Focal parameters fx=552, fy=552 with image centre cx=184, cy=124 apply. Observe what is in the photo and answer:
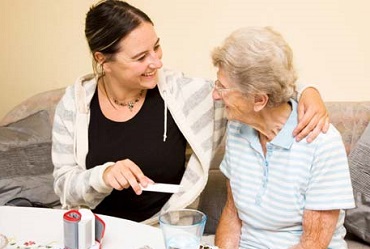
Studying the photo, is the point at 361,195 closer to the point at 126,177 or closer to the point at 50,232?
the point at 126,177

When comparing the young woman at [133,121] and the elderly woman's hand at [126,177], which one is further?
the young woman at [133,121]

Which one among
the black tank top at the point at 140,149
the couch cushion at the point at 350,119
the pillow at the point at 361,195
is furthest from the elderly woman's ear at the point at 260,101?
the couch cushion at the point at 350,119

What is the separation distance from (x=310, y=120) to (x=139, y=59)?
1.92 feet

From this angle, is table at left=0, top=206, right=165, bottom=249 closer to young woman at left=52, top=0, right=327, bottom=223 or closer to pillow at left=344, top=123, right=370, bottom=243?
young woman at left=52, top=0, right=327, bottom=223

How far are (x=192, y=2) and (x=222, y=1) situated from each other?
13cm

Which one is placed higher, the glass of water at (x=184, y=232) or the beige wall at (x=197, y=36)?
the beige wall at (x=197, y=36)

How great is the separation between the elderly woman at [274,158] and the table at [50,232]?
1.02 ft

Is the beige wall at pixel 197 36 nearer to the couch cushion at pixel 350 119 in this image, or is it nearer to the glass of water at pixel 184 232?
the couch cushion at pixel 350 119

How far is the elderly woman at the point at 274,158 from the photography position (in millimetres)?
1386

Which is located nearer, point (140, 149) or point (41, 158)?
point (140, 149)

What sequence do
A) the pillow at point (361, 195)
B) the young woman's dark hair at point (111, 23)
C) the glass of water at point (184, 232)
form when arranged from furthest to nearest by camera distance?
the pillow at point (361, 195) < the young woman's dark hair at point (111, 23) < the glass of water at point (184, 232)

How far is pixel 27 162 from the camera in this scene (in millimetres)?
2270

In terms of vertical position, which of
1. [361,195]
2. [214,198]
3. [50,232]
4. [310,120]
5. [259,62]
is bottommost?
[214,198]

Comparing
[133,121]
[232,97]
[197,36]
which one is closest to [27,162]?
[133,121]
